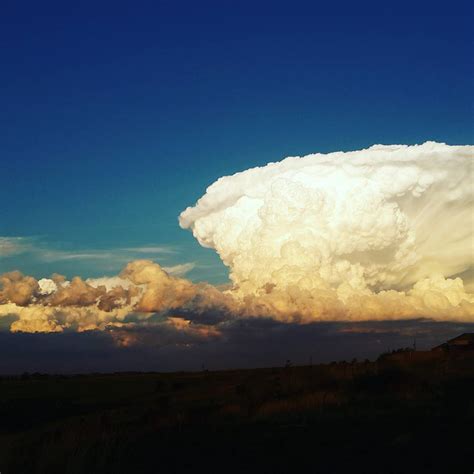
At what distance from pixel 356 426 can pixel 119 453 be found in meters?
8.58

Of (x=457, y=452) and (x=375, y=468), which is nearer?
(x=375, y=468)

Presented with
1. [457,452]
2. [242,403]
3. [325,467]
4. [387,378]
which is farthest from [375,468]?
[387,378]

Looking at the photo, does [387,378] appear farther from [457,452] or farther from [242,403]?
[457,452]

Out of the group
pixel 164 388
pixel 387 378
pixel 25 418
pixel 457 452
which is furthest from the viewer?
pixel 164 388

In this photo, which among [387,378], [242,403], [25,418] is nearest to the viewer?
[242,403]

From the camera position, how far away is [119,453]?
18156 millimetres

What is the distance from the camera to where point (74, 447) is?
1822 centimetres

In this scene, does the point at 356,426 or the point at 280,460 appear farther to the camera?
the point at 356,426

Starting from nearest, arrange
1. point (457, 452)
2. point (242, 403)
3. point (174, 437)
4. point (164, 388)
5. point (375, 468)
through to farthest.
Answer: point (375, 468) < point (457, 452) < point (174, 437) < point (242, 403) < point (164, 388)

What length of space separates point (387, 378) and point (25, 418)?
2590 cm

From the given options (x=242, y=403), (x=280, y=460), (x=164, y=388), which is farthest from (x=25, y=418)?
(x=280, y=460)

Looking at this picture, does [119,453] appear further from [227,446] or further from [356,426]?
[356,426]

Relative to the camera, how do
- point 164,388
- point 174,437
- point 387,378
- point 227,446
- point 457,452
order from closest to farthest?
point 457,452 → point 227,446 → point 174,437 → point 387,378 → point 164,388

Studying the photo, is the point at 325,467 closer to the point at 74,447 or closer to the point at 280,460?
the point at 280,460
